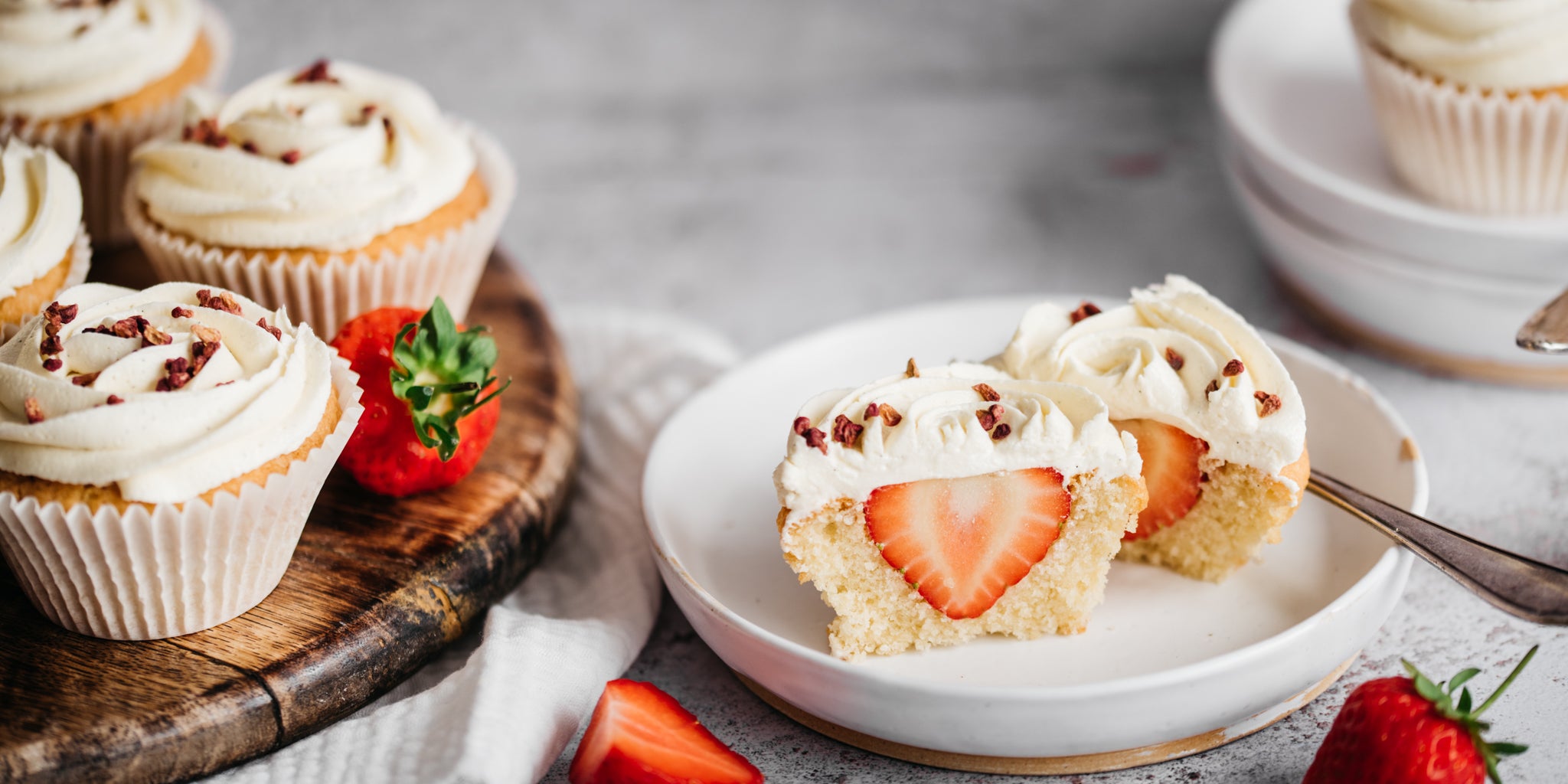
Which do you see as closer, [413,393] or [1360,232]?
[413,393]

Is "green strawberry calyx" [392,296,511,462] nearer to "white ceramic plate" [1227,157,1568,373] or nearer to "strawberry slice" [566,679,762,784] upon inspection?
"strawberry slice" [566,679,762,784]

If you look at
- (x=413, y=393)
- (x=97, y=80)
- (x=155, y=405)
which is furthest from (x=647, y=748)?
(x=97, y=80)

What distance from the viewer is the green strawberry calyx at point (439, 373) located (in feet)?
6.02

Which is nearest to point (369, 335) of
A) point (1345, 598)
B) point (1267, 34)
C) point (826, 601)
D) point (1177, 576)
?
point (826, 601)

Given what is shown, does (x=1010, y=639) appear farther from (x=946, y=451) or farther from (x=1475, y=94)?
(x=1475, y=94)

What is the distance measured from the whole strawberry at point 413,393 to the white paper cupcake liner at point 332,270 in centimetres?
27

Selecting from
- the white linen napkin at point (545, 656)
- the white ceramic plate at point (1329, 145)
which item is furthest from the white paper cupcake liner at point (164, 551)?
the white ceramic plate at point (1329, 145)

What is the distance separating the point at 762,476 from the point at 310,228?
848 millimetres

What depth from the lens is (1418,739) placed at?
55.5 inches

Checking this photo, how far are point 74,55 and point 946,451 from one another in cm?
189

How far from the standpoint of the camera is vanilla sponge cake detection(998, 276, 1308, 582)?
67.7 inches

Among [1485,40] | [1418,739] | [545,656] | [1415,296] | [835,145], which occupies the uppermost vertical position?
[1485,40]

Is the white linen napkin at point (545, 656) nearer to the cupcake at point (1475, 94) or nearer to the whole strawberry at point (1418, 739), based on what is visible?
the whole strawberry at point (1418, 739)

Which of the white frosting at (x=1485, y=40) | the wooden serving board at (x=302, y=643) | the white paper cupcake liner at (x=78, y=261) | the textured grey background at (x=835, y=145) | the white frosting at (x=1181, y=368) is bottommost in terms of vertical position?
the textured grey background at (x=835, y=145)
